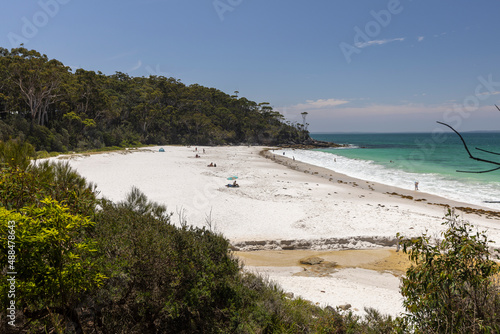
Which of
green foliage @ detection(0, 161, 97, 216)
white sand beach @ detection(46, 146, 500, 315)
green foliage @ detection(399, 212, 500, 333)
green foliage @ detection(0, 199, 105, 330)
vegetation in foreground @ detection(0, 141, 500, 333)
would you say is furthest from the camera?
white sand beach @ detection(46, 146, 500, 315)

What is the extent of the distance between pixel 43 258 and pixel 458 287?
4460mm

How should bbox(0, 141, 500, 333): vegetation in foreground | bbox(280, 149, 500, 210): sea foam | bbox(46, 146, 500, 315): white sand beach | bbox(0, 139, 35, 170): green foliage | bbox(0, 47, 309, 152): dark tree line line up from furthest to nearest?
1. bbox(0, 47, 309, 152): dark tree line
2. bbox(280, 149, 500, 210): sea foam
3. bbox(46, 146, 500, 315): white sand beach
4. bbox(0, 139, 35, 170): green foliage
5. bbox(0, 141, 500, 333): vegetation in foreground

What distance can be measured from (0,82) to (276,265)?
124 ft

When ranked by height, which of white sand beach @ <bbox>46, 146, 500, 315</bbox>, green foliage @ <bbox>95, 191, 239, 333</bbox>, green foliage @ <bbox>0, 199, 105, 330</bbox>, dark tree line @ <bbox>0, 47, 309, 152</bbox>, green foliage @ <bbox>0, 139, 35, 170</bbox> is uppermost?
dark tree line @ <bbox>0, 47, 309, 152</bbox>

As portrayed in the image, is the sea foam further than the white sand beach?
Yes

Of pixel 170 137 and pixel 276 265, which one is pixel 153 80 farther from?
pixel 276 265

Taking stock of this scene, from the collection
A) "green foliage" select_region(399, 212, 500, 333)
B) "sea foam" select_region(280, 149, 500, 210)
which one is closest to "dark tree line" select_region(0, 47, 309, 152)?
"green foliage" select_region(399, 212, 500, 333)

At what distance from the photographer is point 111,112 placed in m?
46.2

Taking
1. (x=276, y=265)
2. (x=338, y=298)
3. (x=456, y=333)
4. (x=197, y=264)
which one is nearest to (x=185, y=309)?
(x=197, y=264)

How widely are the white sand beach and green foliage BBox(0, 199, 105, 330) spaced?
4.16 meters

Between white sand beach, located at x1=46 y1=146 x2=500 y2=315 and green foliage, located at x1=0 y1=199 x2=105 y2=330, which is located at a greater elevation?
green foliage, located at x1=0 y1=199 x2=105 y2=330

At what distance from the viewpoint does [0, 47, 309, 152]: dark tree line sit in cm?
2988

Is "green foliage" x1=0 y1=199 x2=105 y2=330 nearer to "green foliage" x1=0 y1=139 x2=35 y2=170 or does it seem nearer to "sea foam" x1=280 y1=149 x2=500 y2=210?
"green foliage" x1=0 y1=139 x2=35 y2=170

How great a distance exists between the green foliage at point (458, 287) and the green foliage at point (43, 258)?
3.83 m
